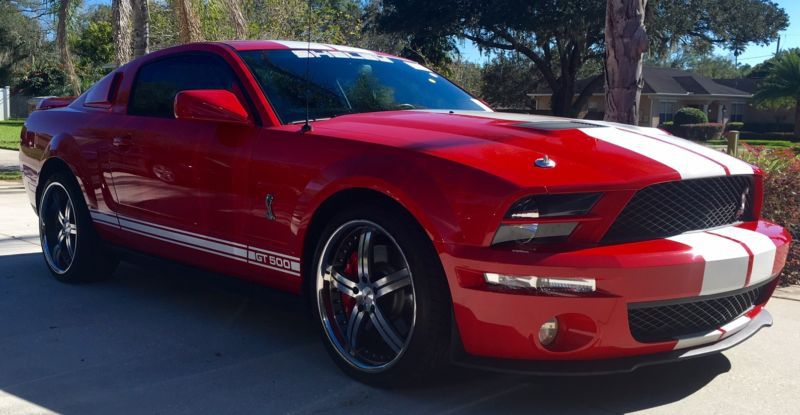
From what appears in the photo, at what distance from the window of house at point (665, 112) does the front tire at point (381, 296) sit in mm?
51971

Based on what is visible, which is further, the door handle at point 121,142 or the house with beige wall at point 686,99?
the house with beige wall at point 686,99

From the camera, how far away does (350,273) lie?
151 inches

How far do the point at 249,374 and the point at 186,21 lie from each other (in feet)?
31.3

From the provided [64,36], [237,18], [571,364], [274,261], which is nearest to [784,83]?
[64,36]

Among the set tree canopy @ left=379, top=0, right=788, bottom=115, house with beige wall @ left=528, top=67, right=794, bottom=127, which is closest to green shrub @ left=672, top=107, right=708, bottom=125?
house with beige wall @ left=528, top=67, right=794, bottom=127

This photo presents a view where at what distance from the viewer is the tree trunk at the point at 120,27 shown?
1384 centimetres

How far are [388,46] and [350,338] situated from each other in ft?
116

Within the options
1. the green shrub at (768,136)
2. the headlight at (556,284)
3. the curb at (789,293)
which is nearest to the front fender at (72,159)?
the headlight at (556,284)

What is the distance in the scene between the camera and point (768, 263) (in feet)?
12.0

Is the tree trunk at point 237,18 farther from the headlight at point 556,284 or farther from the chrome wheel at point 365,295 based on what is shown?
the headlight at point 556,284

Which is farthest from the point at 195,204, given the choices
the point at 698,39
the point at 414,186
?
the point at 698,39

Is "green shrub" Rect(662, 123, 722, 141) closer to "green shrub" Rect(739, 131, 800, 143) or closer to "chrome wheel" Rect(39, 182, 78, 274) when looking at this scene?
"green shrub" Rect(739, 131, 800, 143)

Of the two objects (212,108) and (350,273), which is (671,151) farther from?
(212,108)

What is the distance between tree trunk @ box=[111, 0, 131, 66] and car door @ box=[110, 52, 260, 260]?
30.5ft
